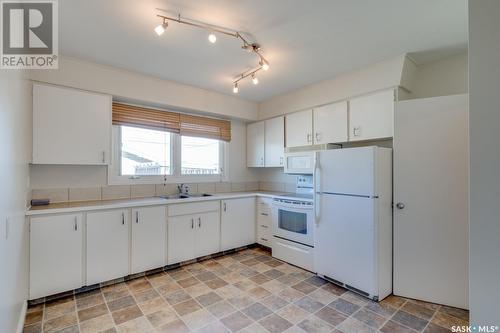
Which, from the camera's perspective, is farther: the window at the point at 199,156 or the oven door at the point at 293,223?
the window at the point at 199,156

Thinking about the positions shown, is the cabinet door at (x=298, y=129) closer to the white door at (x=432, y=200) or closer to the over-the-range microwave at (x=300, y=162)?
the over-the-range microwave at (x=300, y=162)

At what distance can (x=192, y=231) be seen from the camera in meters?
3.26

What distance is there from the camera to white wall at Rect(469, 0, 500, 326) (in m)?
1.21

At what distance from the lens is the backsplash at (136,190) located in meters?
2.77

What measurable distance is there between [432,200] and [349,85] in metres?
1.61

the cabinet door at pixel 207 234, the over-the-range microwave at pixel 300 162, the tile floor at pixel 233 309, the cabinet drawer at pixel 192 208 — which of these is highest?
the over-the-range microwave at pixel 300 162

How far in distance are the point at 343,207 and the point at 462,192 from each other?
39.8 inches

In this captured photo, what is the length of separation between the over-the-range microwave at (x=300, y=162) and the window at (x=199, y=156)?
1312 mm

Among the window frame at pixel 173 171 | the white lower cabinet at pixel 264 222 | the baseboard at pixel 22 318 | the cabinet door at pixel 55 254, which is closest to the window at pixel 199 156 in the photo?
the window frame at pixel 173 171

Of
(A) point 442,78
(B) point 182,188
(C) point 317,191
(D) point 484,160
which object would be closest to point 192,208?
(B) point 182,188

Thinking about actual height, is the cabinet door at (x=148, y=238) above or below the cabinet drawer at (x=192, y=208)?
below

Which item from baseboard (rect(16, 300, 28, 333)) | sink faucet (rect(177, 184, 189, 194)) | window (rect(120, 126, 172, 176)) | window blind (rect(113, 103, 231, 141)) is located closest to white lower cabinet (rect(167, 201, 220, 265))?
sink faucet (rect(177, 184, 189, 194))

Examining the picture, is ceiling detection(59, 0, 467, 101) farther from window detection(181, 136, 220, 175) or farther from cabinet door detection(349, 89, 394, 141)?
window detection(181, 136, 220, 175)

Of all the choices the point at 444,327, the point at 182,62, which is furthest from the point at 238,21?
the point at 444,327
